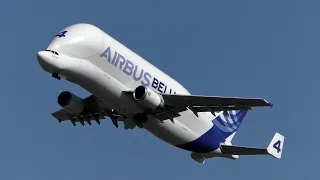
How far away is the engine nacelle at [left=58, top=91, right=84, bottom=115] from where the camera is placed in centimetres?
5419

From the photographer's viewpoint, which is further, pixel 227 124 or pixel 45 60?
pixel 227 124

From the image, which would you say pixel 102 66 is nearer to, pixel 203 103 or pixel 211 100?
pixel 203 103

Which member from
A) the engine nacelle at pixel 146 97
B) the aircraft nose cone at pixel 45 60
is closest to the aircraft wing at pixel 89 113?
the engine nacelle at pixel 146 97

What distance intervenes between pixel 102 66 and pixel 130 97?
290 cm

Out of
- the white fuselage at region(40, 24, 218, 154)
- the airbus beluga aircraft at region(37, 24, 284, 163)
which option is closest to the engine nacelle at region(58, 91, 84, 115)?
the airbus beluga aircraft at region(37, 24, 284, 163)

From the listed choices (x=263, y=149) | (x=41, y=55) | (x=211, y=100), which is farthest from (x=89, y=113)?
(x=263, y=149)

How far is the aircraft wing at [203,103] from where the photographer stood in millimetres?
48625

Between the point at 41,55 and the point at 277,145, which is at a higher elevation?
the point at 277,145

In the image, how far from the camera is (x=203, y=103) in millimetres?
50438

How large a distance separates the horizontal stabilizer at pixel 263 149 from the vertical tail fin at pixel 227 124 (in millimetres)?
1138

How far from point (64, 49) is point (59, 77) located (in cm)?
195

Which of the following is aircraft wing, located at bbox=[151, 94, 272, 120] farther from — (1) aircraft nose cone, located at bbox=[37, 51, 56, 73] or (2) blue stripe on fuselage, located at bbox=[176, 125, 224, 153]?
(1) aircraft nose cone, located at bbox=[37, 51, 56, 73]

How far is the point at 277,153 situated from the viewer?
54844 mm

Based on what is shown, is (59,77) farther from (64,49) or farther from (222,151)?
(222,151)
